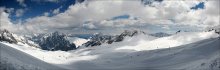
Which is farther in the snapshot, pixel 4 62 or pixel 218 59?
pixel 218 59

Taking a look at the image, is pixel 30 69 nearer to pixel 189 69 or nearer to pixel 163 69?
pixel 189 69

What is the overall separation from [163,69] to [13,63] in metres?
59.1

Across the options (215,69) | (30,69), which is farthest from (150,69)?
(30,69)

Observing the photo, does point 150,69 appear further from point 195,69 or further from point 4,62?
point 4,62

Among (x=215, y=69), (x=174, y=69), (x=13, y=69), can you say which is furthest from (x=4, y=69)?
(x=174, y=69)

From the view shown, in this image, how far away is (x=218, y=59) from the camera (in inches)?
3127

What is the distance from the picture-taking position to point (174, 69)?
99.2 metres

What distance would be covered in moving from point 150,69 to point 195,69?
31.3 m

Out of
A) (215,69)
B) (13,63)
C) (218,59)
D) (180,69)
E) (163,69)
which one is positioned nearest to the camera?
(13,63)

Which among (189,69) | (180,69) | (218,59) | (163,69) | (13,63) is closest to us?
(13,63)

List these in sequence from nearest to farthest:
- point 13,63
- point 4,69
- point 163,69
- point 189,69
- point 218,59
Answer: point 4,69, point 13,63, point 218,59, point 189,69, point 163,69

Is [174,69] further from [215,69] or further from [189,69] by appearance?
[215,69]

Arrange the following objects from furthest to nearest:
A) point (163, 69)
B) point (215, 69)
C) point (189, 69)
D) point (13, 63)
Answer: point (163, 69) → point (189, 69) → point (215, 69) → point (13, 63)

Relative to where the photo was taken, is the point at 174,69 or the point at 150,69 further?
the point at 150,69
